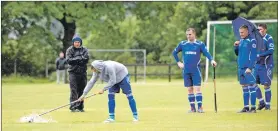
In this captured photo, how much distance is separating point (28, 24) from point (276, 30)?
1640 cm

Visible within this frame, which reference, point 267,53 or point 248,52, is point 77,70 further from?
point 267,53

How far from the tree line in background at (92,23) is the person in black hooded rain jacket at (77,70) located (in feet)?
70.4

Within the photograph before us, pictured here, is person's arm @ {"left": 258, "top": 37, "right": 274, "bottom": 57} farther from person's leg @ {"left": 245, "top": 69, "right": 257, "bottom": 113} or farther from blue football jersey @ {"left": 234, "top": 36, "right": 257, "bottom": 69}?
blue football jersey @ {"left": 234, "top": 36, "right": 257, "bottom": 69}

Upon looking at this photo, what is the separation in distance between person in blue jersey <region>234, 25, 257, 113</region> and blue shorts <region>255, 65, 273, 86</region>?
1134 mm

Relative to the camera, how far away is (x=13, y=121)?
16.3m

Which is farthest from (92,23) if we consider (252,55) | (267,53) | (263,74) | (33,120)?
(33,120)

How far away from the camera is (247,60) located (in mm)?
17812

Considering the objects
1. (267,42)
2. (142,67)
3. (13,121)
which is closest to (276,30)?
(142,67)

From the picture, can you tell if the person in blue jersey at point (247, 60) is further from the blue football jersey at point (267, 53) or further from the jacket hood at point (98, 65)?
the jacket hood at point (98, 65)

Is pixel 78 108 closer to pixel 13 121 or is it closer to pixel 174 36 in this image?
pixel 13 121

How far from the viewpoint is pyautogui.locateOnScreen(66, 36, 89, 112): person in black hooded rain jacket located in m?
19.4

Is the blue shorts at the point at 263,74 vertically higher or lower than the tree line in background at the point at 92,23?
lower

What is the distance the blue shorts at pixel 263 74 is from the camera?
760 inches

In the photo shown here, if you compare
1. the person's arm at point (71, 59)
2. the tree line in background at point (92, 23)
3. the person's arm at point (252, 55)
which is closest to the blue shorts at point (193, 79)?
the person's arm at point (252, 55)
